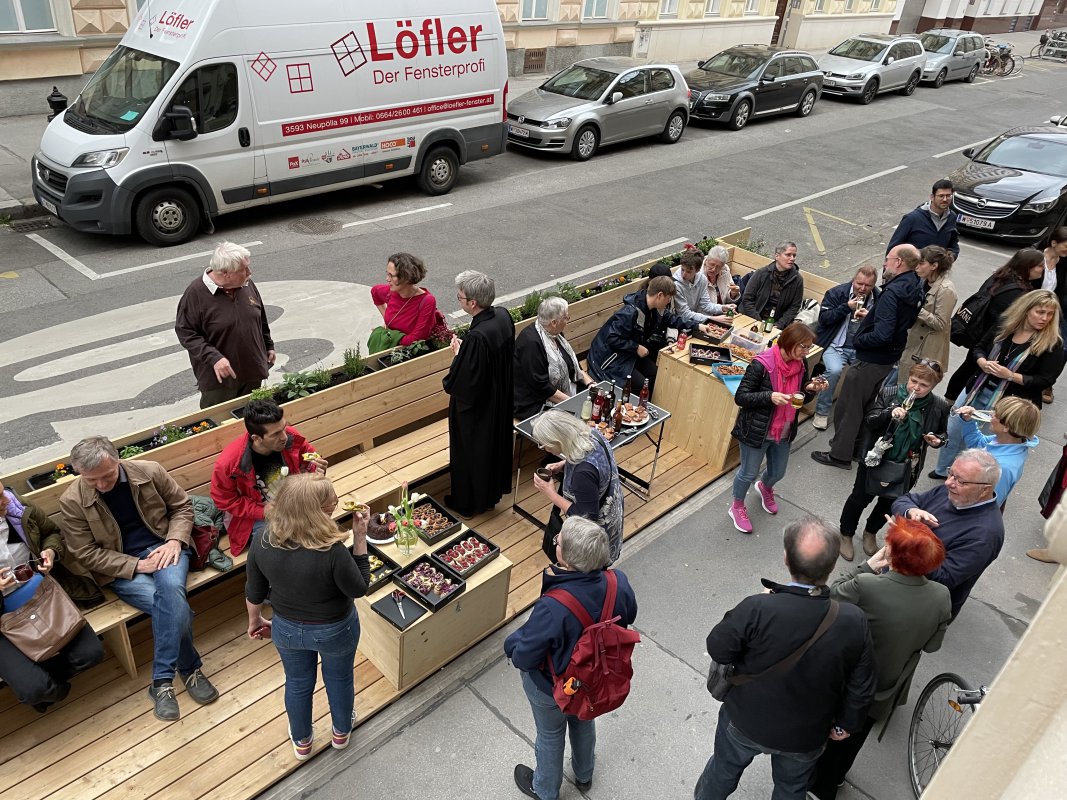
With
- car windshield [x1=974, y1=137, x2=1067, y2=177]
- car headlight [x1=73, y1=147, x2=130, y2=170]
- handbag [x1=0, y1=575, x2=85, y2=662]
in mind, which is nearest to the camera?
handbag [x1=0, y1=575, x2=85, y2=662]

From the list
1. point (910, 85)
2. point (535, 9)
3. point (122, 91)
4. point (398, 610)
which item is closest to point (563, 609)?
point (398, 610)

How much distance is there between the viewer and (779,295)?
7.48m

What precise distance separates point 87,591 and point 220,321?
203cm

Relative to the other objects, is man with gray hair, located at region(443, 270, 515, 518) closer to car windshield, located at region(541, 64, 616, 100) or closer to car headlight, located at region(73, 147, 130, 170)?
car headlight, located at region(73, 147, 130, 170)

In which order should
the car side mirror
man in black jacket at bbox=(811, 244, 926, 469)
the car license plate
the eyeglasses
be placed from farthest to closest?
the car license plate
the car side mirror
man in black jacket at bbox=(811, 244, 926, 469)
the eyeglasses

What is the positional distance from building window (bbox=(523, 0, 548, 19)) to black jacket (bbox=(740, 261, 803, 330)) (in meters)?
15.8

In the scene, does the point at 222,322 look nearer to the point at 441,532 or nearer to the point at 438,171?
the point at 441,532

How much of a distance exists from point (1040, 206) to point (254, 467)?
12532 millimetres

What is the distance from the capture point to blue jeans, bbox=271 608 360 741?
3592mm

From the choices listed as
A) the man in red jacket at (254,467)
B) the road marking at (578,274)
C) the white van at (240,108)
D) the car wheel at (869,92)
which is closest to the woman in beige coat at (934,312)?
the road marking at (578,274)

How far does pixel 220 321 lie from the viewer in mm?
5441

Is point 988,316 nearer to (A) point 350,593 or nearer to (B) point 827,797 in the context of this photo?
(B) point 827,797

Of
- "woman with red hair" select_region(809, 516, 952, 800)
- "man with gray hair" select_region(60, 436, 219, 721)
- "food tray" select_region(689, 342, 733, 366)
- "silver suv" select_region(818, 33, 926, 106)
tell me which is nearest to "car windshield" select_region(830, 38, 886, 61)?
"silver suv" select_region(818, 33, 926, 106)

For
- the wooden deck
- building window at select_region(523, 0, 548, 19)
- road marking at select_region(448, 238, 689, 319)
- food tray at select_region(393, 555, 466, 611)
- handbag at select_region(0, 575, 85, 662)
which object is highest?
building window at select_region(523, 0, 548, 19)
